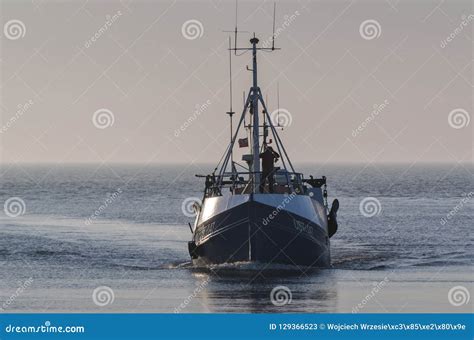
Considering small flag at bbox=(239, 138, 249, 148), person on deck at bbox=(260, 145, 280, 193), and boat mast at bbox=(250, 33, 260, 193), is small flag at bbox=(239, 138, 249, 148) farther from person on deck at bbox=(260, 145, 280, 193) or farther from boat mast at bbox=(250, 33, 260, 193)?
person on deck at bbox=(260, 145, 280, 193)

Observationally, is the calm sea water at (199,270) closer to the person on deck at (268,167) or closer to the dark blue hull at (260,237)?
the dark blue hull at (260,237)

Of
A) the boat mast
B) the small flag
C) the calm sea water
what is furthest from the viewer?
the small flag

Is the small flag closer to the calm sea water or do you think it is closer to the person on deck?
the person on deck

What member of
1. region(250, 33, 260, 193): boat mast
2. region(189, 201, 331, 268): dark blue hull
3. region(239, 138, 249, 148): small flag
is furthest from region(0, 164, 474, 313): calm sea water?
region(239, 138, 249, 148): small flag

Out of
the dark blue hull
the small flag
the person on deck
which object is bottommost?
the dark blue hull

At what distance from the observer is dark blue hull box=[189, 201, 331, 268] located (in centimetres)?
4722

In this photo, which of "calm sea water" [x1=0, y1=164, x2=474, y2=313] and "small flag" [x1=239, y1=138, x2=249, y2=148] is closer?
"calm sea water" [x1=0, y1=164, x2=474, y2=313]

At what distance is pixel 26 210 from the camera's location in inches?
3890

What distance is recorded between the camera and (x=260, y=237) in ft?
155

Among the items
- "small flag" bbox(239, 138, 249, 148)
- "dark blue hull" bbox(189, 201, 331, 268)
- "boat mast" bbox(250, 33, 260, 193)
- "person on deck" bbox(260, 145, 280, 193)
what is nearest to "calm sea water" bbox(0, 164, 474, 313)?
"dark blue hull" bbox(189, 201, 331, 268)

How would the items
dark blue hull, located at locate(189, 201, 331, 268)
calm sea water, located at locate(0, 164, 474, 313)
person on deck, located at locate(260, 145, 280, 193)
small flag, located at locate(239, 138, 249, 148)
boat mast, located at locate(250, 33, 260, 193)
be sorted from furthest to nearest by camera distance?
small flag, located at locate(239, 138, 249, 148) → boat mast, located at locate(250, 33, 260, 193) → person on deck, located at locate(260, 145, 280, 193) → dark blue hull, located at locate(189, 201, 331, 268) → calm sea water, located at locate(0, 164, 474, 313)

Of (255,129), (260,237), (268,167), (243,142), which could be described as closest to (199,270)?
(260,237)

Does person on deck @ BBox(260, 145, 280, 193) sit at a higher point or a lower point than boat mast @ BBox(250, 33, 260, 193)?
lower

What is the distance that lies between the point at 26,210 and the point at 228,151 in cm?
4950
